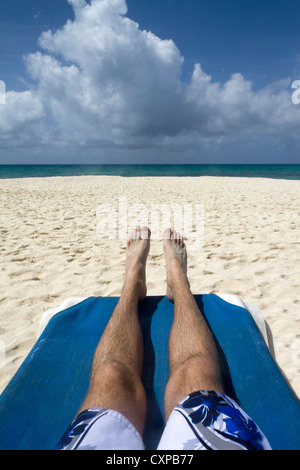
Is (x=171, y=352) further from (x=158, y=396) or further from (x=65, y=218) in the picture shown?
(x=65, y=218)

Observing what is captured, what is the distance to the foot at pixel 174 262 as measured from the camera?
1.56 meters

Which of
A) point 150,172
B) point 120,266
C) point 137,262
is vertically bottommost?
point 120,266

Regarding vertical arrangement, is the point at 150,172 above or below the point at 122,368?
above

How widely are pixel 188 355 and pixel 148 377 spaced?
0.20 m

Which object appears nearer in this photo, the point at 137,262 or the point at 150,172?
the point at 137,262

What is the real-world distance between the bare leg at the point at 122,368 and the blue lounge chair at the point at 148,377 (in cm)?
9

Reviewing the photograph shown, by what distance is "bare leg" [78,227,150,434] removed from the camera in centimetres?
84

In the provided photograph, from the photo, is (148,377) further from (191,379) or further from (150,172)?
(150,172)

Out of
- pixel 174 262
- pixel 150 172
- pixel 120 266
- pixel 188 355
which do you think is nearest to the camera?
pixel 188 355

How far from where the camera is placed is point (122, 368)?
3.18 feet

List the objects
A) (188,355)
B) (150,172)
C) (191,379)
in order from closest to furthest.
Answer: (191,379)
(188,355)
(150,172)

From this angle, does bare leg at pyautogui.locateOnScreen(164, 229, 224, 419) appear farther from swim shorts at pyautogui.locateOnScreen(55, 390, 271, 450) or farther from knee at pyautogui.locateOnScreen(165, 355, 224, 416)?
swim shorts at pyautogui.locateOnScreen(55, 390, 271, 450)

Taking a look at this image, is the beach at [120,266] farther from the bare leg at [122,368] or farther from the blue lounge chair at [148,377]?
the bare leg at [122,368]

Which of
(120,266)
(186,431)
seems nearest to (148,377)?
(186,431)
